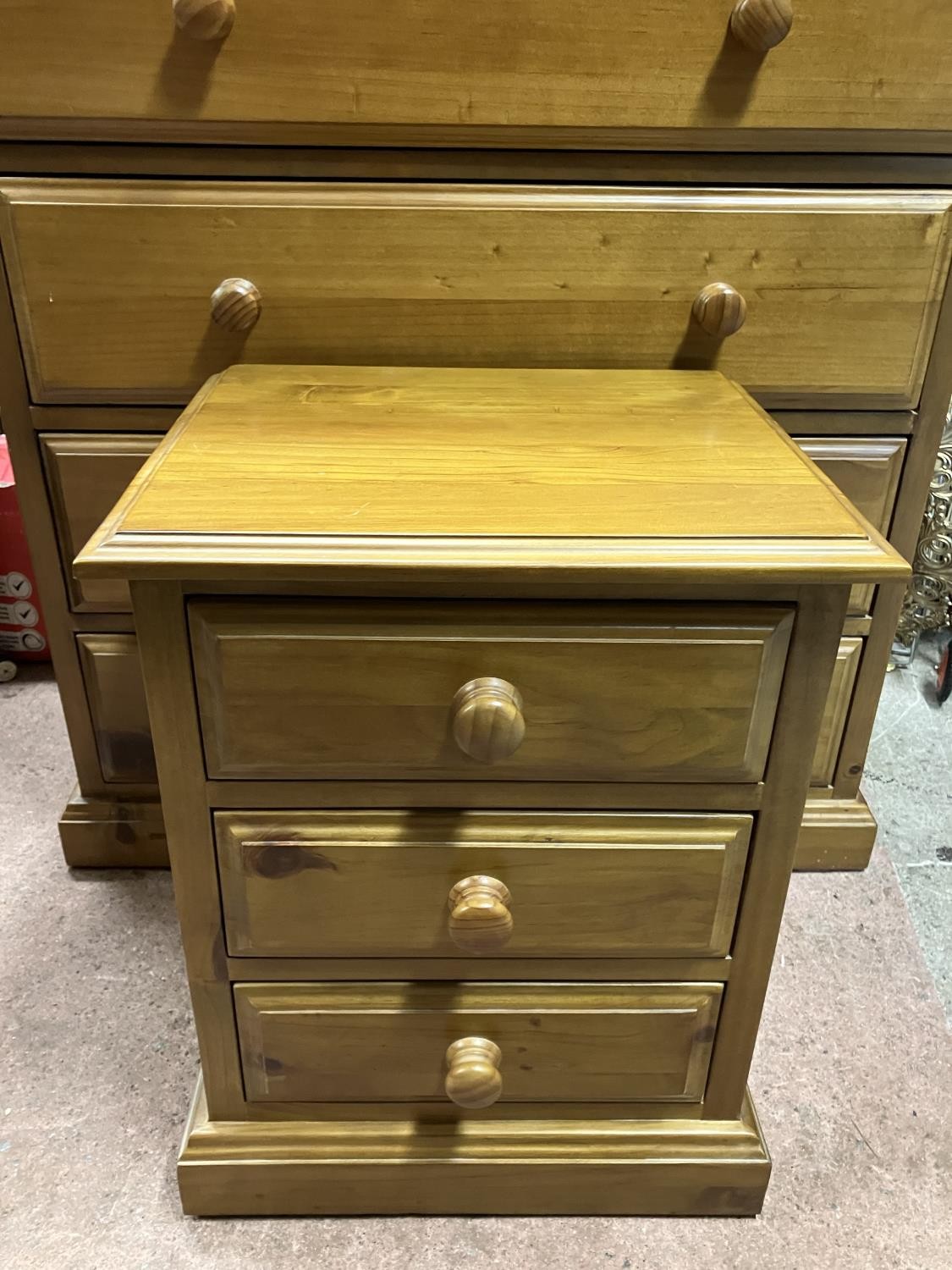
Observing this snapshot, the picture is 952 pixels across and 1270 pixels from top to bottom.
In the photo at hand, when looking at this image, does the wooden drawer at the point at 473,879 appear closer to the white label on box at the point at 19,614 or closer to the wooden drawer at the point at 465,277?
the wooden drawer at the point at 465,277

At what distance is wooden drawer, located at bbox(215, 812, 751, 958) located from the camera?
720 millimetres

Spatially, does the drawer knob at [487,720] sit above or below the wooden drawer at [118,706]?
above

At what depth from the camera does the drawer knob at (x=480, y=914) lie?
0.71 meters

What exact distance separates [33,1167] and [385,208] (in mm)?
907

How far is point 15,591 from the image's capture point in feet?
5.01

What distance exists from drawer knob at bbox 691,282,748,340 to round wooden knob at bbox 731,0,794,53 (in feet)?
0.63

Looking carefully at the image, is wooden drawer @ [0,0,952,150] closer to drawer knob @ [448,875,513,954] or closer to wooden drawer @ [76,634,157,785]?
wooden drawer @ [76,634,157,785]

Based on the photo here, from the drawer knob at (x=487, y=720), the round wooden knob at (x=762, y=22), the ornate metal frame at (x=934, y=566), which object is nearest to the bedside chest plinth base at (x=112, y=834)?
the drawer knob at (x=487, y=720)

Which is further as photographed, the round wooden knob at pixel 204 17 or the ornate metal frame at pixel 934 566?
the ornate metal frame at pixel 934 566

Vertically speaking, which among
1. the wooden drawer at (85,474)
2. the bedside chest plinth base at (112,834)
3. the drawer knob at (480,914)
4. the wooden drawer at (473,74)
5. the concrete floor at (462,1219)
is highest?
the wooden drawer at (473,74)

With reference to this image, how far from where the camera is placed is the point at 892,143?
0.89 meters

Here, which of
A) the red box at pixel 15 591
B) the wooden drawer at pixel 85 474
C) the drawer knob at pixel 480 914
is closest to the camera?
the drawer knob at pixel 480 914

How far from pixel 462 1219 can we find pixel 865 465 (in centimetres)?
81

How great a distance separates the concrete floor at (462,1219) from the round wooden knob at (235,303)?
2.17ft
